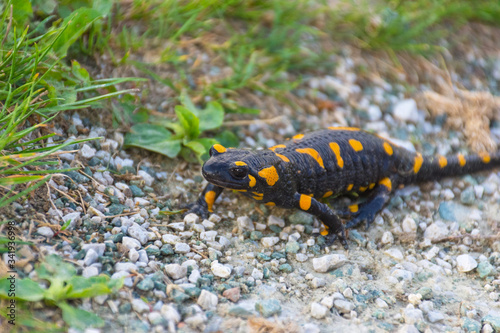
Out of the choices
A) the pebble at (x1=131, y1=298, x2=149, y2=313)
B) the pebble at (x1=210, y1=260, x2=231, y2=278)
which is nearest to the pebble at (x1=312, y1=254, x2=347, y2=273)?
the pebble at (x1=210, y1=260, x2=231, y2=278)

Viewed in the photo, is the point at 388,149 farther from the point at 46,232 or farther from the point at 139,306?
the point at 46,232

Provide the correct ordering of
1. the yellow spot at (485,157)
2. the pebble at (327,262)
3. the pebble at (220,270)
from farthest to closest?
the yellow spot at (485,157) → the pebble at (327,262) → the pebble at (220,270)

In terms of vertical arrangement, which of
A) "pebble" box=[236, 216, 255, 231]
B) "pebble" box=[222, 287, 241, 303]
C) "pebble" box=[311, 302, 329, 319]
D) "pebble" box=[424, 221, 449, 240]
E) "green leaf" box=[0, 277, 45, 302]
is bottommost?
"pebble" box=[424, 221, 449, 240]

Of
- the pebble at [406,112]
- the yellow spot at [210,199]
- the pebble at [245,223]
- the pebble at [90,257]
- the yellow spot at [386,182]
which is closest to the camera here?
the pebble at [90,257]

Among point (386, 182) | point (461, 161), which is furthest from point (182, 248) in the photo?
point (461, 161)

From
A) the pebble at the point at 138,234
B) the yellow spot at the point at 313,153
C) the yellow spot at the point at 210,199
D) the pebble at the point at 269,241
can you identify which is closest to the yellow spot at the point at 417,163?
the yellow spot at the point at 313,153

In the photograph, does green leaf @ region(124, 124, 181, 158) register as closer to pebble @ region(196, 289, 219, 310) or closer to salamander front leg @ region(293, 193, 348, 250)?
salamander front leg @ region(293, 193, 348, 250)

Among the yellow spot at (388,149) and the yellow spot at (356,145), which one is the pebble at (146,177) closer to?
the yellow spot at (356,145)
